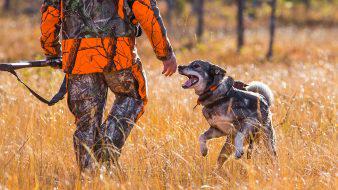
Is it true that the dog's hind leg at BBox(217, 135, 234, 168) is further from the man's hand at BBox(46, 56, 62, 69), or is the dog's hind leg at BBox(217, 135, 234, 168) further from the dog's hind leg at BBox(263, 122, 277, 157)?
the man's hand at BBox(46, 56, 62, 69)

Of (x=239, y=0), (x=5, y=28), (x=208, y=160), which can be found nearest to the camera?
(x=208, y=160)

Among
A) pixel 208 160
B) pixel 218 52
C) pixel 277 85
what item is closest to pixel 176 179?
pixel 208 160

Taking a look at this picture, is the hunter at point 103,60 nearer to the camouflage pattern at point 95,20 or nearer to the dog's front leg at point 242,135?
the camouflage pattern at point 95,20

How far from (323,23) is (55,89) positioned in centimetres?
4247

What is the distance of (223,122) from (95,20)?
4.54 ft

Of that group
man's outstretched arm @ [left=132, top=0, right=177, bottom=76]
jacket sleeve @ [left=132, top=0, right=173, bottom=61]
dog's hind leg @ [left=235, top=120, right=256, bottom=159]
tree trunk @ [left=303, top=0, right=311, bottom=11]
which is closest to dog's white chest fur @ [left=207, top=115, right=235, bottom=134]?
dog's hind leg @ [left=235, top=120, right=256, bottom=159]

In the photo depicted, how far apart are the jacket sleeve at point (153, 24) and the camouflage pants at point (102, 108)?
26cm

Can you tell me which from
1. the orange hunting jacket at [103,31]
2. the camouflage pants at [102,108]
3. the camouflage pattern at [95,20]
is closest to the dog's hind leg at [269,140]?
the camouflage pants at [102,108]

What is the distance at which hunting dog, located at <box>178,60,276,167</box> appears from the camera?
17.4 ft

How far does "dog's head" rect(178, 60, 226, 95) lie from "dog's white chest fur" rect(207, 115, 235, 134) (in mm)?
263

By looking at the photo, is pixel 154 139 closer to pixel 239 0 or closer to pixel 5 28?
pixel 239 0

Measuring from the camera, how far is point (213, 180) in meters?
5.10

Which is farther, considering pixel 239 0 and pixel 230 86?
pixel 239 0

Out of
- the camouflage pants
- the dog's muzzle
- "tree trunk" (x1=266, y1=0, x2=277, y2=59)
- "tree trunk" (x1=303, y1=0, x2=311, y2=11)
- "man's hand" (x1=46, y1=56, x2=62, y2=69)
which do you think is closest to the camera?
the camouflage pants
